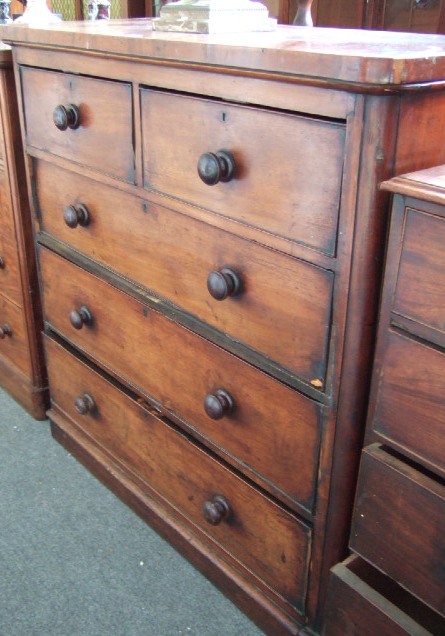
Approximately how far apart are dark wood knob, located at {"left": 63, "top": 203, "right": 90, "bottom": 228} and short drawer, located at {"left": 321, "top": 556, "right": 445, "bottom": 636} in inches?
29.8

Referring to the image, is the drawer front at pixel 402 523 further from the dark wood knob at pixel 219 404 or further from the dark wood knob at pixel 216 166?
the dark wood knob at pixel 216 166

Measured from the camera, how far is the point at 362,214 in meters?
0.75

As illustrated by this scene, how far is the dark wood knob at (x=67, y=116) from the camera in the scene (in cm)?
116

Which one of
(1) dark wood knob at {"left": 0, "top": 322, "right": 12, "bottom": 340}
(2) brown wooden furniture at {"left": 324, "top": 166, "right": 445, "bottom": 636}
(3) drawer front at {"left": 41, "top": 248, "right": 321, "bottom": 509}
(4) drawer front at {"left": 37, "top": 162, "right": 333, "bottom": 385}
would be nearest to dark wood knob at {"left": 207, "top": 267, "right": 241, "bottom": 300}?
(4) drawer front at {"left": 37, "top": 162, "right": 333, "bottom": 385}

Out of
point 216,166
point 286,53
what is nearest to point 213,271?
point 216,166

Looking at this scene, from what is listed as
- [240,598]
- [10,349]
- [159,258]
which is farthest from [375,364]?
[10,349]

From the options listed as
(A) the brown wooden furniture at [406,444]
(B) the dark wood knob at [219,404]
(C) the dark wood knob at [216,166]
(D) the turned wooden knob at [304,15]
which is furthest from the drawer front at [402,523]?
(D) the turned wooden knob at [304,15]

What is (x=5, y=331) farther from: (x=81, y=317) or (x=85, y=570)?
(x=85, y=570)

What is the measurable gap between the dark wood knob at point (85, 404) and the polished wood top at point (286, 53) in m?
0.71

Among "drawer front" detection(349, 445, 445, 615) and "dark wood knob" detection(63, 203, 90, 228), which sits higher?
"dark wood knob" detection(63, 203, 90, 228)

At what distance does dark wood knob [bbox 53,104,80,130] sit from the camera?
45.6 inches

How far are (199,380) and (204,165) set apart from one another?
38 centimetres

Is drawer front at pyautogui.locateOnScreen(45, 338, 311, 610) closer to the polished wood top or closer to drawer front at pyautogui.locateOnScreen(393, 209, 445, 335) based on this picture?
drawer front at pyautogui.locateOnScreen(393, 209, 445, 335)

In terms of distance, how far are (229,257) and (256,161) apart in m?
0.16
